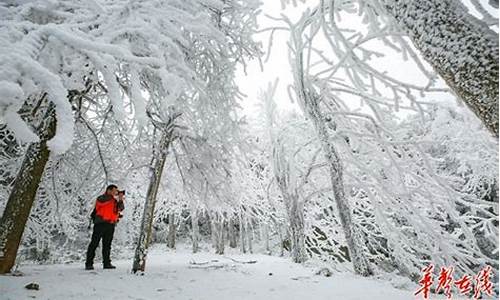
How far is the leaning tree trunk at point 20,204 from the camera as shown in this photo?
4.51 metres

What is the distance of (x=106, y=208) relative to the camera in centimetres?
609

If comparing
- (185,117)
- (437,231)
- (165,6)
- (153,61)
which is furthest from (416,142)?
(153,61)

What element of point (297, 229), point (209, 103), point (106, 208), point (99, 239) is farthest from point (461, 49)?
point (297, 229)

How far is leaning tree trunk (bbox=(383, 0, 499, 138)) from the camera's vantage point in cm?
181

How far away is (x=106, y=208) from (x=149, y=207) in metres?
0.70

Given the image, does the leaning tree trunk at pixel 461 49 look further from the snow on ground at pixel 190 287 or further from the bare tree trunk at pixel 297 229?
the bare tree trunk at pixel 297 229

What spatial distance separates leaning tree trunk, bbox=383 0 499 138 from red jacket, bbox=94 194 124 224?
5.37 meters

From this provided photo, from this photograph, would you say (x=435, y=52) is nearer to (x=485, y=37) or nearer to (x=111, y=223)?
(x=485, y=37)

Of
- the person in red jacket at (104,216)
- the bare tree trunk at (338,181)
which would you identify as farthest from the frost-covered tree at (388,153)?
the person in red jacket at (104,216)

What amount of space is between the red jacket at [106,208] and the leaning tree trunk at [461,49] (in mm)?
5372

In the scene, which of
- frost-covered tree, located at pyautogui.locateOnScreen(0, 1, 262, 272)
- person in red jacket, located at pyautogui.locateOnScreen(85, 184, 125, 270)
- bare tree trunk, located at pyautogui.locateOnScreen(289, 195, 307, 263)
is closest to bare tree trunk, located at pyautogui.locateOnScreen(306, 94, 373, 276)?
bare tree trunk, located at pyautogui.locateOnScreen(289, 195, 307, 263)

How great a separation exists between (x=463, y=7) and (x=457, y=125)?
49.2 feet

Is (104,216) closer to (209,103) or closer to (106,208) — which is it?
(106,208)

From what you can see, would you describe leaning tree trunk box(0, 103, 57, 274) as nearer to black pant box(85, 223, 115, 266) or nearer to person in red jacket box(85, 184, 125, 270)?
person in red jacket box(85, 184, 125, 270)
